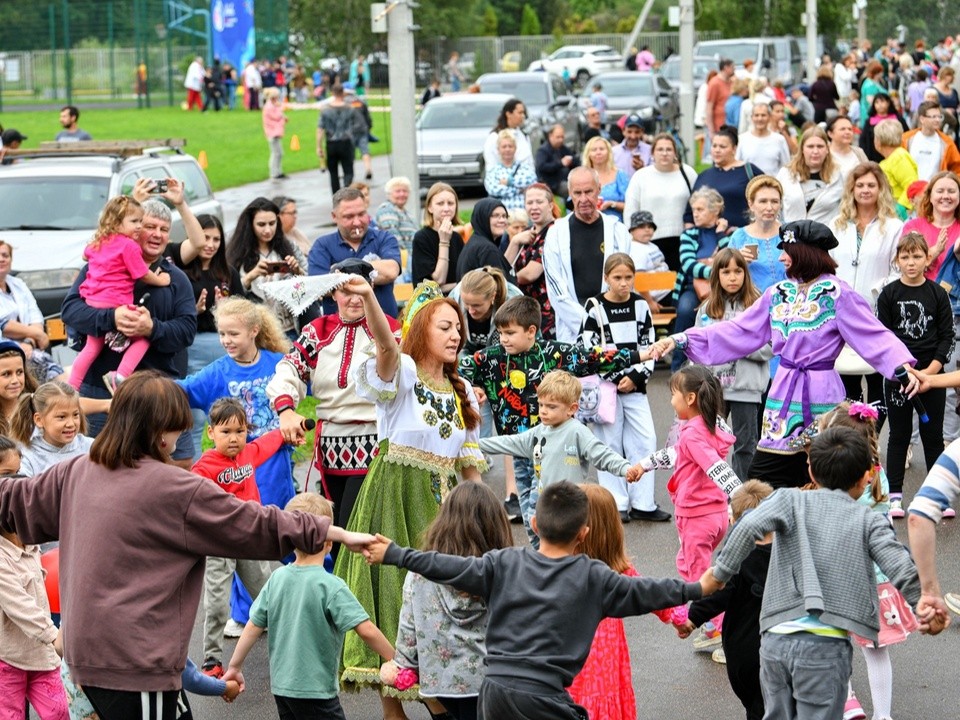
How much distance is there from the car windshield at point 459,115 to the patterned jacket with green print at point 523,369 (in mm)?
17544

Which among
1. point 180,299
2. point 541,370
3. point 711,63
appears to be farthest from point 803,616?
point 711,63

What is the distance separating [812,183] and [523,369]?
191 inches

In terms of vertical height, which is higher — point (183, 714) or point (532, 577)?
point (532, 577)

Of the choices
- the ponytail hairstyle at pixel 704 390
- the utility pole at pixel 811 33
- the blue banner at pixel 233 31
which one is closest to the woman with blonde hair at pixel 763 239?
the ponytail hairstyle at pixel 704 390

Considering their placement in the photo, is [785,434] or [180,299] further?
[180,299]

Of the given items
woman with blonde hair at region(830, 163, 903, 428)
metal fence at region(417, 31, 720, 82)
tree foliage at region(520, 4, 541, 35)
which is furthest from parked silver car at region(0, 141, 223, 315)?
tree foliage at region(520, 4, 541, 35)

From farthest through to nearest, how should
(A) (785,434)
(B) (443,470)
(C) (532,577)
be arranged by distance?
(A) (785,434) → (B) (443,470) → (C) (532,577)

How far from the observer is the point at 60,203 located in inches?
621

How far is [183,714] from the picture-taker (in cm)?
525

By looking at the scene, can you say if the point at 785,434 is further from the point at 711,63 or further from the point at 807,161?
the point at 711,63

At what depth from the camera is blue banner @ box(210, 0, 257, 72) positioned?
61.1 metres

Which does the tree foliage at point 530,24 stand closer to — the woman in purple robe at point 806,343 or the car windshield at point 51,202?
the car windshield at point 51,202

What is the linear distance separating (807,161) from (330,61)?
62.5 m

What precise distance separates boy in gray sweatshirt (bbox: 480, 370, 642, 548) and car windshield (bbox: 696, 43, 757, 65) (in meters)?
38.5
